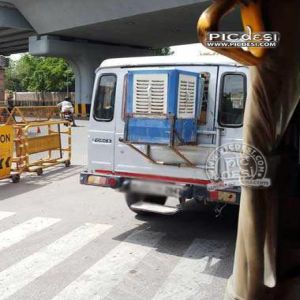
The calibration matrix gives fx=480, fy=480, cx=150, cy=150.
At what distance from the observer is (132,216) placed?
6.91 metres

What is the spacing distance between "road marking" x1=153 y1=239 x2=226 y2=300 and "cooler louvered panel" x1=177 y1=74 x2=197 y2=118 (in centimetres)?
153

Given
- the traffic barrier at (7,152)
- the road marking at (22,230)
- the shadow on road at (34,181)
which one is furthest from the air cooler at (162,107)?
the traffic barrier at (7,152)

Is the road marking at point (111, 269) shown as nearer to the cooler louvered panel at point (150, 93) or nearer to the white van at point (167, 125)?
the white van at point (167, 125)

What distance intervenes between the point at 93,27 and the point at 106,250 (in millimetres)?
22228

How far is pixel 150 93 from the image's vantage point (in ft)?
17.0

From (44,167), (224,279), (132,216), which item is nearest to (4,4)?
(44,167)

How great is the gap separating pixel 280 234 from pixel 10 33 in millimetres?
32512

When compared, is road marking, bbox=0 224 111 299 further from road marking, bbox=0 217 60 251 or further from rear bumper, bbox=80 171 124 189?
rear bumper, bbox=80 171 124 189

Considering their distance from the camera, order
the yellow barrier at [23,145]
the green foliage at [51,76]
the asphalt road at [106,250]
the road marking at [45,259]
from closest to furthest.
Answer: the asphalt road at [106,250] → the road marking at [45,259] → the yellow barrier at [23,145] → the green foliage at [51,76]

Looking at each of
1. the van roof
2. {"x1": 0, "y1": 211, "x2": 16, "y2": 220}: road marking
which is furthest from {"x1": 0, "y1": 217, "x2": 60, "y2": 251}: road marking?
the van roof

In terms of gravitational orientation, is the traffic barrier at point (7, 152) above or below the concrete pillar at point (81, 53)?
below

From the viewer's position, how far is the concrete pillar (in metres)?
28.6

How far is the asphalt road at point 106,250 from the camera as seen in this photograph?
4.34 meters

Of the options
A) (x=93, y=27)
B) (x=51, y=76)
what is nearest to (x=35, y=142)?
A: (x=93, y=27)
